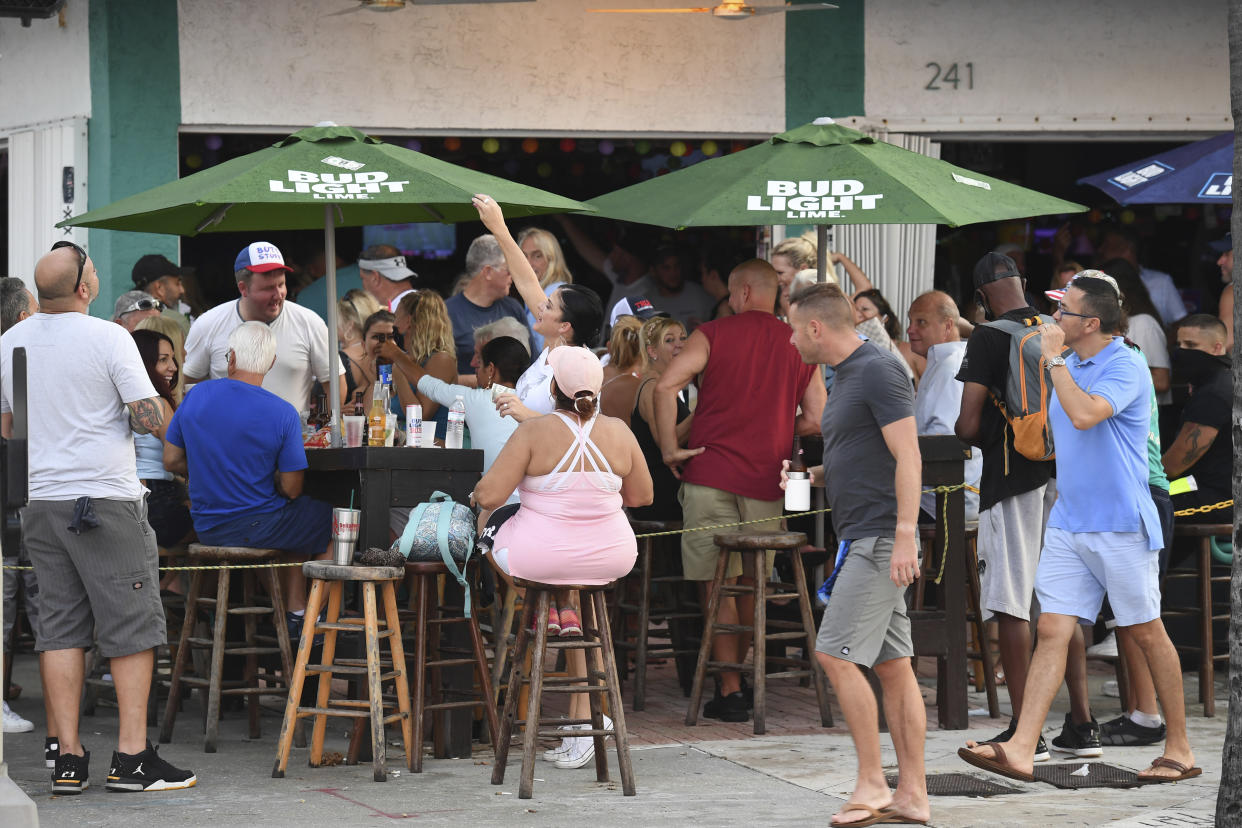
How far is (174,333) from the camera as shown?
9062mm

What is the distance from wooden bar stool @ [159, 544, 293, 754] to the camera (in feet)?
25.7

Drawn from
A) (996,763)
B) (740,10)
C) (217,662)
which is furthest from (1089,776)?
(740,10)

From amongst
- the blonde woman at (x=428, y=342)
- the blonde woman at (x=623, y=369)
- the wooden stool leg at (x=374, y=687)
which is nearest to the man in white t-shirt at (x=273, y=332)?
the blonde woman at (x=428, y=342)

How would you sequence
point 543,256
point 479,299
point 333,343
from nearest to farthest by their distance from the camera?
point 333,343 → point 479,299 → point 543,256

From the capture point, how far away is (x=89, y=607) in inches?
275

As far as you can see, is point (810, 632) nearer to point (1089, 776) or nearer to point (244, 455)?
point (1089, 776)

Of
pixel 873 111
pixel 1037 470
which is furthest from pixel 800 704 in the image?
pixel 873 111

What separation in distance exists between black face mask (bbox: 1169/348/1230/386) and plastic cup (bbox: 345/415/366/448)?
4.58 metres

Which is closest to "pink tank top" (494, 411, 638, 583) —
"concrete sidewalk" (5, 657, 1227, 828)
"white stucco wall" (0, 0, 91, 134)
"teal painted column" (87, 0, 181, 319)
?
"concrete sidewalk" (5, 657, 1227, 828)

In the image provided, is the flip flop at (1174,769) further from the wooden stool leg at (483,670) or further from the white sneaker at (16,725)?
the white sneaker at (16,725)

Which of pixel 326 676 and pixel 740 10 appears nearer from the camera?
pixel 326 676

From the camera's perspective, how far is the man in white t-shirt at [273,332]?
8852 millimetres

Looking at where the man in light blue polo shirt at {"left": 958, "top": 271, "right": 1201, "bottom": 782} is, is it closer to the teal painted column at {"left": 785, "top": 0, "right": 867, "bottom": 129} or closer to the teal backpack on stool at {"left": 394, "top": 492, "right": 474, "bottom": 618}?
the teal backpack on stool at {"left": 394, "top": 492, "right": 474, "bottom": 618}

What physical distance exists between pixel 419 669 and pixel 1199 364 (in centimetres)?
487
